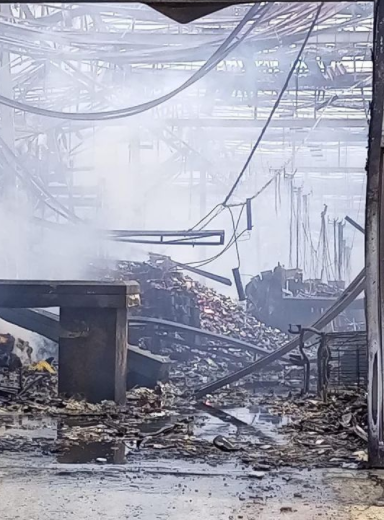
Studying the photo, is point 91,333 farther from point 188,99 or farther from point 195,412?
point 188,99

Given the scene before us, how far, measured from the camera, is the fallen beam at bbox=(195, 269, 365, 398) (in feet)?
23.2

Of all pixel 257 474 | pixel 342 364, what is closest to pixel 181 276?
pixel 342 364

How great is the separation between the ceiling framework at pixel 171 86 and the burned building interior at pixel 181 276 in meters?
0.05

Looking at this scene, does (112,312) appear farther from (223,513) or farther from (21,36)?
(21,36)

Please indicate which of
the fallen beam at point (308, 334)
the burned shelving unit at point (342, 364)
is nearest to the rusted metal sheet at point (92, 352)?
the fallen beam at point (308, 334)

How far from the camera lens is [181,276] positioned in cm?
1522

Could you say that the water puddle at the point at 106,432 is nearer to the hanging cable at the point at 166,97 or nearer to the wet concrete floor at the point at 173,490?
the wet concrete floor at the point at 173,490

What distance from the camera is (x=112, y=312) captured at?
7.12m

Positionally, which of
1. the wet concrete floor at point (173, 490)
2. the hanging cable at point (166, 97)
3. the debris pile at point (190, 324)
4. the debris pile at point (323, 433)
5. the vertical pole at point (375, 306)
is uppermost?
the hanging cable at point (166, 97)

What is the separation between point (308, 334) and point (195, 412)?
187cm

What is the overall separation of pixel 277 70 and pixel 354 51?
1.17m

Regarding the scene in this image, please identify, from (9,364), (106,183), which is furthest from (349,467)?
(106,183)

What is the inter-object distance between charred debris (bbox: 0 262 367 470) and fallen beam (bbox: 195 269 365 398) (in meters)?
0.18

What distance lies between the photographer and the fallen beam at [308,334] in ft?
23.2
